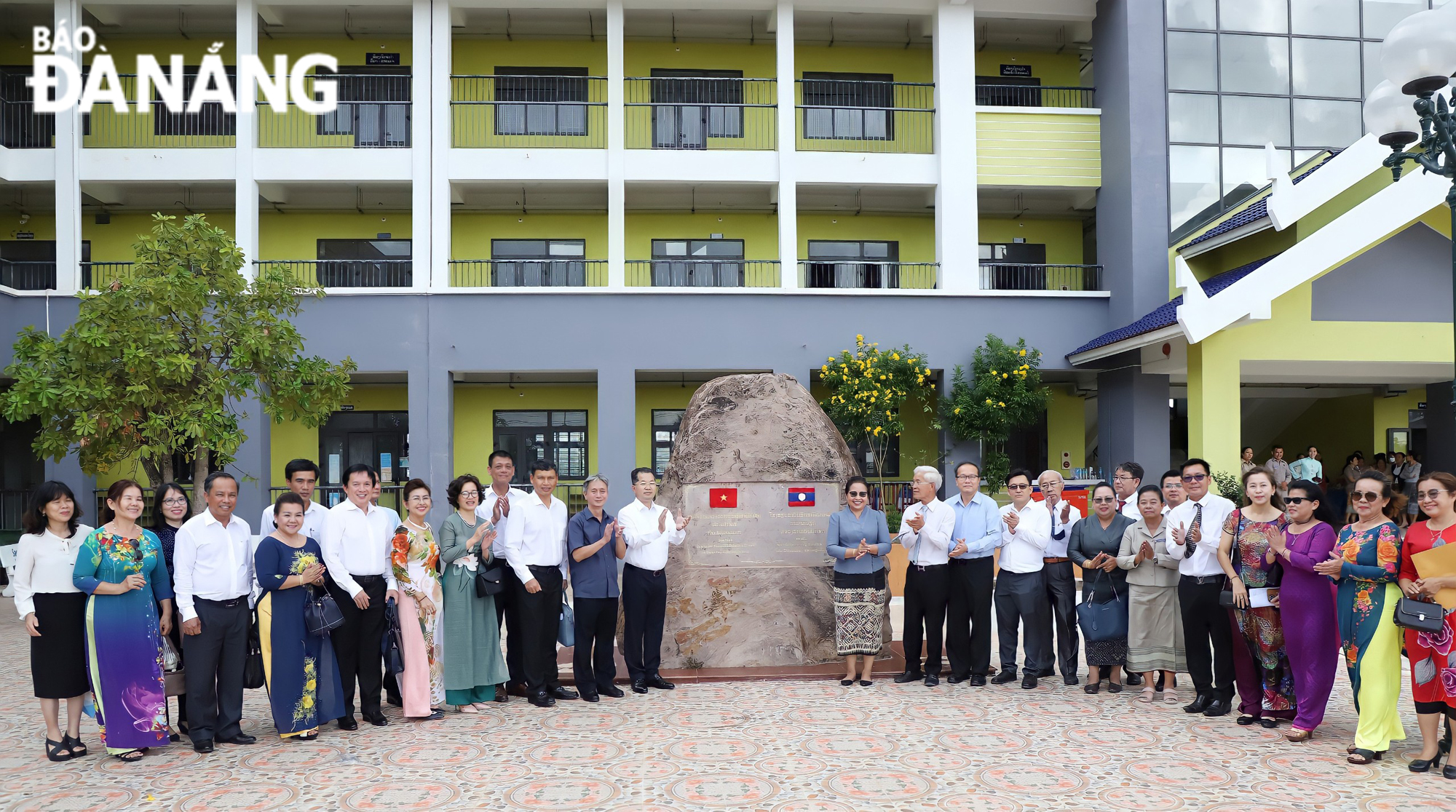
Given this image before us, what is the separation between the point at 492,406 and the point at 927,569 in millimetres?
14486

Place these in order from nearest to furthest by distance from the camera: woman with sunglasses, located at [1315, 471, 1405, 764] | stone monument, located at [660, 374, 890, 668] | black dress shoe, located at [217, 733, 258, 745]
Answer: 1. woman with sunglasses, located at [1315, 471, 1405, 764]
2. black dress shoe, located at [217, 733, 258, 745]
3. stone monument, located at [660, 374, 890, 668]

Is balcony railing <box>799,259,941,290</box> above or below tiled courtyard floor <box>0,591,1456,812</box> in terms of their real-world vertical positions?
above

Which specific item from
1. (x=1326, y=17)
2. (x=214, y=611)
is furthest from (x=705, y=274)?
(x=214, y=611)

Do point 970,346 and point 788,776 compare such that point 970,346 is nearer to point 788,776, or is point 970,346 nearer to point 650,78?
point 650,78

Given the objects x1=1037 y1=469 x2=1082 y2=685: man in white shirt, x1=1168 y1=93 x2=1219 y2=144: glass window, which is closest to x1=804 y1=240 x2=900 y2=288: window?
x1=1168 y1=93 x2=1219 y2=144: glass window

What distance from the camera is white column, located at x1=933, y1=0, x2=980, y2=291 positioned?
61.0 ft

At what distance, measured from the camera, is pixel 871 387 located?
1733cm

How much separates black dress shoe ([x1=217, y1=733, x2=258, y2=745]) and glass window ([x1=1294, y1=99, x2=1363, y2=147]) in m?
19.2

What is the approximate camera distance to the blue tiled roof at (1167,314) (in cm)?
1527

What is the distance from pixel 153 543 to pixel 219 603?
1.73 feet

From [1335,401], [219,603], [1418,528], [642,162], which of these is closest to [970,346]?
[642,162]

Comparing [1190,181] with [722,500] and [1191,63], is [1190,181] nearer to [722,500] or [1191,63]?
[1191,63]

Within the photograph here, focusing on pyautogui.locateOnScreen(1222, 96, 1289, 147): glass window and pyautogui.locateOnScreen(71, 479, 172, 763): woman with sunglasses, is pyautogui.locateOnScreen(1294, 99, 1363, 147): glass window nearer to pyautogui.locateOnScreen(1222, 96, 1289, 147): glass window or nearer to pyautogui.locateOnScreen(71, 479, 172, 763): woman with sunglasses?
pyautogui.locateOnScreen(1222, 96, 1289, 147): glass window

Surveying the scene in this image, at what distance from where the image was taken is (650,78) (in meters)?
18.7
